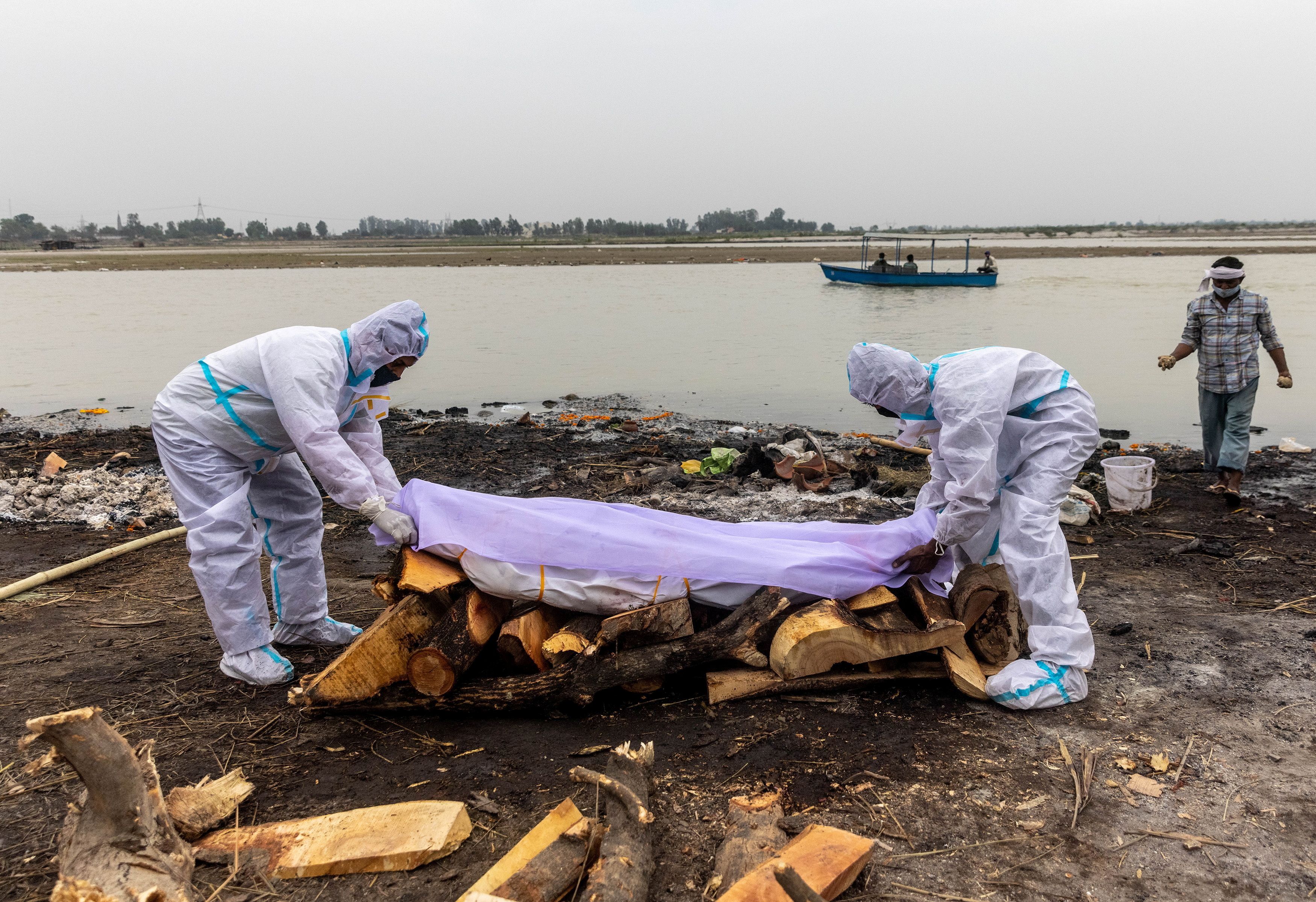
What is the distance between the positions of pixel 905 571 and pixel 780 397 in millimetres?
8537

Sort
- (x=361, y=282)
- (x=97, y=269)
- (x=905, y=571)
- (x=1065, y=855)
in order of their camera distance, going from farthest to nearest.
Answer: (x=97, y=269) → (x=361, y=282) → (x=905, y=571) → (x=1065, y=855)

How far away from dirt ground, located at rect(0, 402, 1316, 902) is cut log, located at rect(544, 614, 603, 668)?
0.84 ft

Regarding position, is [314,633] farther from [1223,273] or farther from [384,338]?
[1223,273]

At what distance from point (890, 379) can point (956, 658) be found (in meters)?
1.19

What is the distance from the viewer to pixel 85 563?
17.0 feet

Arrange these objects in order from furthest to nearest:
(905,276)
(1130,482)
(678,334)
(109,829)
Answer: (905,276) < (678,334) < (1130,482) < (109,829)

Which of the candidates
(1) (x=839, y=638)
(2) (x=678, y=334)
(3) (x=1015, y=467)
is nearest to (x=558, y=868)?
(1) (x=839, y=638)

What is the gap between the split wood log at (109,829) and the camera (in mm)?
2070

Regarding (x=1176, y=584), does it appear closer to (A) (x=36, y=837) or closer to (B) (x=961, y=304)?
(A) (x=36, y=837)

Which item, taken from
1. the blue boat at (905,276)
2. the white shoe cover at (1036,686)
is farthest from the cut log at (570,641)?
the blue boat at (905,276)

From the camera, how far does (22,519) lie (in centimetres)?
630

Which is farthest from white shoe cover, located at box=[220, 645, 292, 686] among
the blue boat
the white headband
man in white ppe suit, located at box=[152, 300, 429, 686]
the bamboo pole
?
the blue boat

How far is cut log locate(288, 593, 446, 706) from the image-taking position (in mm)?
3240

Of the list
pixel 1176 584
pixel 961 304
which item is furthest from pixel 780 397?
pixel 961 304
